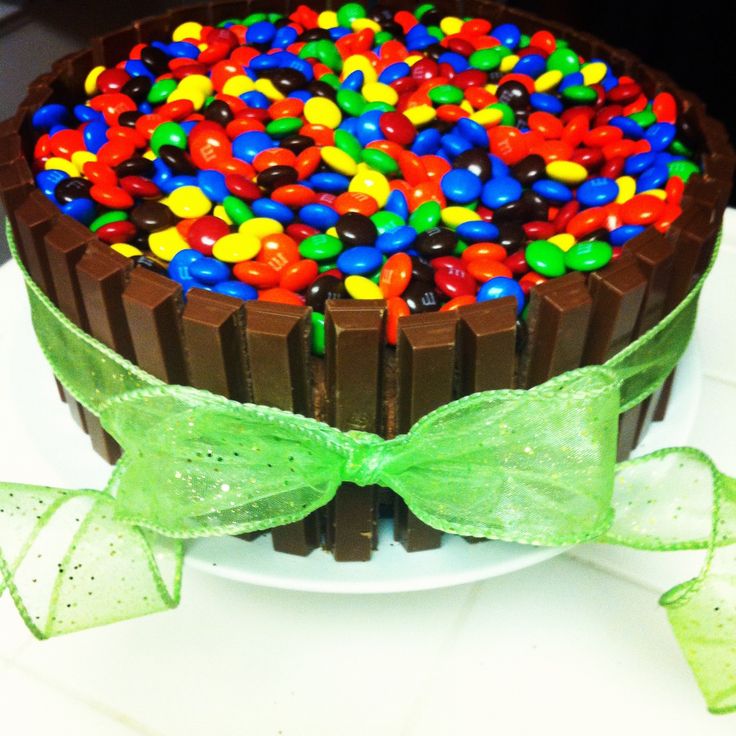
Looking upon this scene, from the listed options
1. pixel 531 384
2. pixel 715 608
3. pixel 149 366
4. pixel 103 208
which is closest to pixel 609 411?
pixel 531 384

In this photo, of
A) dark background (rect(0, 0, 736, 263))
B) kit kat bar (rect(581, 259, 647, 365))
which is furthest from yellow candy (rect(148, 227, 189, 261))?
dark background (rect(0, 0, 736, 263))

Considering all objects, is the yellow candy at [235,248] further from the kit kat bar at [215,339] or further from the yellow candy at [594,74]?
the yellow candy at [594,74]

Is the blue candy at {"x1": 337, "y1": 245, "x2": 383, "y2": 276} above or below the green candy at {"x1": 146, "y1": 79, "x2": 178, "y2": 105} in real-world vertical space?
below

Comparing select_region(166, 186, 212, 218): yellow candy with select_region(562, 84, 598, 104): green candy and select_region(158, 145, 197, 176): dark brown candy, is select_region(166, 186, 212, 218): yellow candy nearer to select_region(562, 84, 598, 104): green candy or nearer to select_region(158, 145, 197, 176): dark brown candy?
select_region(158, 145, 197, 176): dark brown candy

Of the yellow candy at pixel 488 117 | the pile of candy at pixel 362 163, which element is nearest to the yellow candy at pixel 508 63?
the pile of candy at pixel 362 163

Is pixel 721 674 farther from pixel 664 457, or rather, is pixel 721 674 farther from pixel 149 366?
pixel 149 366

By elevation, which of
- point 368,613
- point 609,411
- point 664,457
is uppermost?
point 609,411

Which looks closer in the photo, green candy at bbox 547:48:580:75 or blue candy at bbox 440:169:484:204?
blue candy at bbox 440:169:484:204
